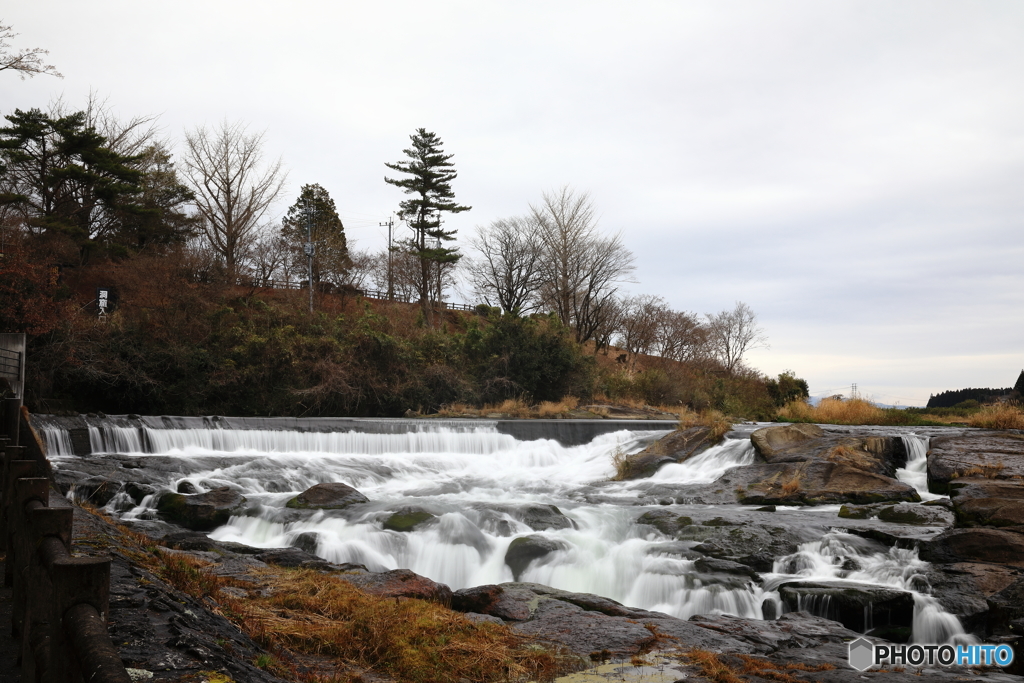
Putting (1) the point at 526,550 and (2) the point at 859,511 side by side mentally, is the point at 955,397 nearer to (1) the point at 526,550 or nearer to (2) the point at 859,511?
(2) the point at 859,511

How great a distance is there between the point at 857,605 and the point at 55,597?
763 cm

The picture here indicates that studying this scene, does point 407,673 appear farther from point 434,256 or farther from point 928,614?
point 434,256

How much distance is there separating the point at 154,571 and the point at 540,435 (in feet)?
53.2

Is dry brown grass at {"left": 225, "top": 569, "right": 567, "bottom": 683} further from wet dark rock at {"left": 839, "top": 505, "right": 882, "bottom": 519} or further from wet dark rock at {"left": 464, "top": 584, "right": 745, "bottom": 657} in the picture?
wet dark rock at {"left": 839, "top": 505, "right": 882, "bottom": 519}

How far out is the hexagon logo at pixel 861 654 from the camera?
5.84 m

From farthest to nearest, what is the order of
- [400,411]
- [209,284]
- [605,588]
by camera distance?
[209,284]
[400,411]
[605,588]

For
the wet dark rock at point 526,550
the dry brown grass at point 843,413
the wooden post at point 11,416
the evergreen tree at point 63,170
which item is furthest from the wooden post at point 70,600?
the evergreen tree at point 63,170

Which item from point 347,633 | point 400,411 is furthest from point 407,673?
point 400,411

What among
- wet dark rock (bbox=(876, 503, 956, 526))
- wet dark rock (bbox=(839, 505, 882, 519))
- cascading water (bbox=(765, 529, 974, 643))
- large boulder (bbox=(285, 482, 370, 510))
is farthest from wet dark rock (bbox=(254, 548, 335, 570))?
wet dark rock (bbox=(876, 503, 956, 526))

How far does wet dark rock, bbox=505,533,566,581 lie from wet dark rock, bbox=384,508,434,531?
1.64 m

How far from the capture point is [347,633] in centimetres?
529

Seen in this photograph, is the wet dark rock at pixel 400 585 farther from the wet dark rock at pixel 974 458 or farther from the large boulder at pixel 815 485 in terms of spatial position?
the wet dark rock at pixel 974 458

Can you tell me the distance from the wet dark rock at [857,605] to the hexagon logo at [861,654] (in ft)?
2.46

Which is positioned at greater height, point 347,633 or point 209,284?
point 209,284
